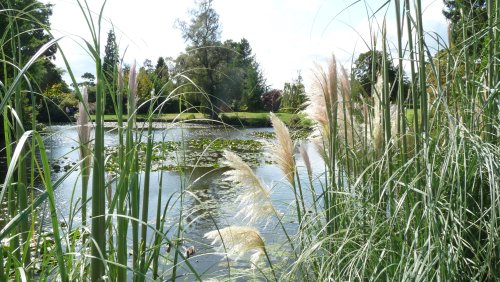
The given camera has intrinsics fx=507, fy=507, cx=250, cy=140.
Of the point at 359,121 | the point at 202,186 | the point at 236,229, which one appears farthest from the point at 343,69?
the point at 202,186

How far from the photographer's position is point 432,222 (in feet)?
3.92

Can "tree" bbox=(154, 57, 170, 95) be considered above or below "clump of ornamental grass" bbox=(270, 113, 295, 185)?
above

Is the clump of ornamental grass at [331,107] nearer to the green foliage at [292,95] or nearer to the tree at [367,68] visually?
the tree at [367,68]

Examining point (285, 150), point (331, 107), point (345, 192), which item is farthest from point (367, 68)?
point (345, 192)

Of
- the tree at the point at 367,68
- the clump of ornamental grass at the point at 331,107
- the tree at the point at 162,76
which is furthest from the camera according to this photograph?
the clump of ornamental grass at the point at 331,107

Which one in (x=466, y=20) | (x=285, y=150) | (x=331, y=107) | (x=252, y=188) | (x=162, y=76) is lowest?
(x=252, y=188)

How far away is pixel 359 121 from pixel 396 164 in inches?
A: 25.1

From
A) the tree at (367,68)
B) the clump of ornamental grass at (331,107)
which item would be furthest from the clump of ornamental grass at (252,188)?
the tree at (367,68)

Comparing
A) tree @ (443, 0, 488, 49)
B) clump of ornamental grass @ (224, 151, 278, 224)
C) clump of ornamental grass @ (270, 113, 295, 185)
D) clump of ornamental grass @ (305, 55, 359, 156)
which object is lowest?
clump of ornamental grass @ (224, 151, 278, 224)

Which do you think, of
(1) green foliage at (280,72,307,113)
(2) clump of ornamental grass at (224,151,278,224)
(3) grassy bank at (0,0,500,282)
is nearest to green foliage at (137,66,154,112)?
(3) grassy bank at (0,0,500,282)

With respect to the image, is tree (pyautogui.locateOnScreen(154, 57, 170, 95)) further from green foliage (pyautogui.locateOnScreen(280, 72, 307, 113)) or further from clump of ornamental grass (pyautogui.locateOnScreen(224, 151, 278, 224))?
green foliage (pyautogui.locateOnScreen(280, 72, 307, 113))

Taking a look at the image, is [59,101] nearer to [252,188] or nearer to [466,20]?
[252,188]

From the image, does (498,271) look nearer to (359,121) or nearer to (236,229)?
(236,229)

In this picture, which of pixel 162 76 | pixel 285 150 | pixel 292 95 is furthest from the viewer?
pixel 292 95
